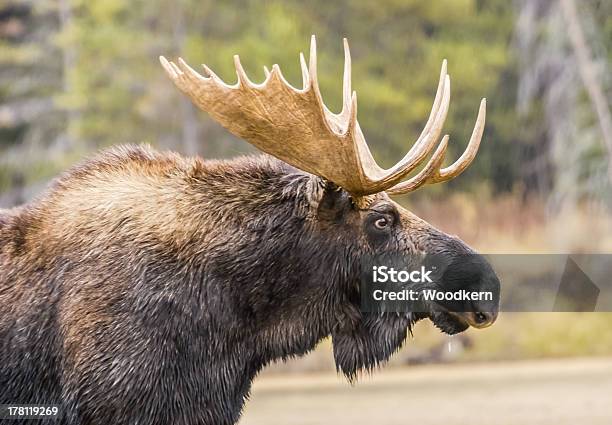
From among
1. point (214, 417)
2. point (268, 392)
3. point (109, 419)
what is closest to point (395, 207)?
point (214, 417)

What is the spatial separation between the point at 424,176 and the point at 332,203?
58cm

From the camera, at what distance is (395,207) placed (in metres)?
5.99

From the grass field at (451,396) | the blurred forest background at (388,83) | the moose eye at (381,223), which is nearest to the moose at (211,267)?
the moose eye at (381,223)

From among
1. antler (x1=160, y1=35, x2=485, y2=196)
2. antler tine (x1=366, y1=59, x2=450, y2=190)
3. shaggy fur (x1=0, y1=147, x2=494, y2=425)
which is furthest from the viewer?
antler tine (x1=366, y1=59, x2=450, y2=190)

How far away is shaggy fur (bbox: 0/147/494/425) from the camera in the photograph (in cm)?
550

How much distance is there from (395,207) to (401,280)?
15.0 inches

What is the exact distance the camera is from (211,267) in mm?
5719

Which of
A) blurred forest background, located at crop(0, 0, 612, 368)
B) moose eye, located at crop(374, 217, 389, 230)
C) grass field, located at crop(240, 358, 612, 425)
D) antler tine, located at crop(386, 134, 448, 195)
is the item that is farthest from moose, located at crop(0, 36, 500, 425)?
blurred forest background, located at crop(0, 0, 612, 368)

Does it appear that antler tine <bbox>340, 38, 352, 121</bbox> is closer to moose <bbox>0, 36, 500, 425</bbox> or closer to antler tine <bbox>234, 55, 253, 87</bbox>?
moose <bbox>0, 36, 500, 425</bbox>

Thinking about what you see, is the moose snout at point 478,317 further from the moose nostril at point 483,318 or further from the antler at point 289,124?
the antler at point 289,124

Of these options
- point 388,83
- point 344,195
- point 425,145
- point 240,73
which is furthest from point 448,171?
point 388,83

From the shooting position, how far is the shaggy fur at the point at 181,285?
18.1ft

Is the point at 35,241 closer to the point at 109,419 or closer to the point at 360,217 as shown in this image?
the point at 109,419

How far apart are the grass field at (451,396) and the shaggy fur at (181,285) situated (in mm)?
6765
